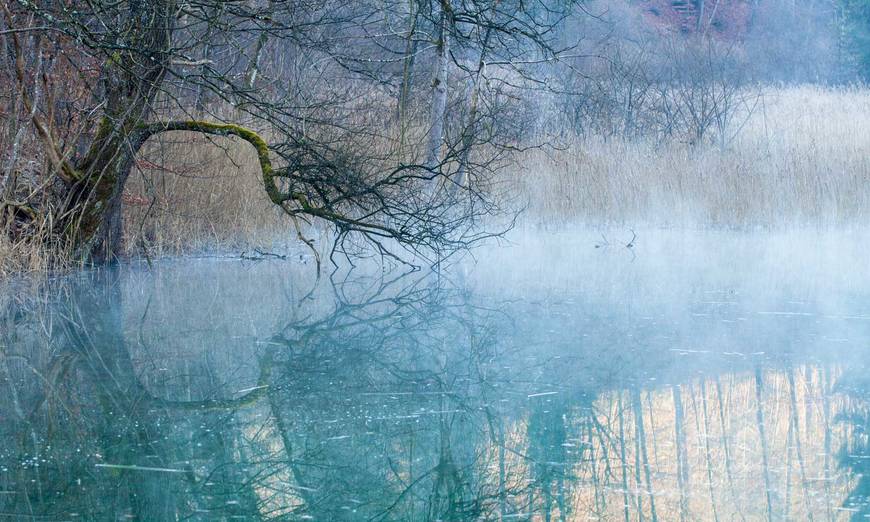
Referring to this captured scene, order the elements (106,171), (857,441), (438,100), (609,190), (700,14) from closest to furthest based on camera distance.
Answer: (857,441)
(106,171)
(438,100)
(609,190)
(700,14)

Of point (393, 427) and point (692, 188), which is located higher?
point (692, 188)

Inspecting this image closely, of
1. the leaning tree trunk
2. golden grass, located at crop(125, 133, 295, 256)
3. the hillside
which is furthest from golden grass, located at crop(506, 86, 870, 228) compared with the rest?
the hillside

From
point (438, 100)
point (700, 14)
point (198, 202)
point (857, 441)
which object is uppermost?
point (700, 14)

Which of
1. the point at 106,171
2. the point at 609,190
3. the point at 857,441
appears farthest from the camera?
the point at 609,190

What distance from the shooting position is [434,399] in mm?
Result: 4074

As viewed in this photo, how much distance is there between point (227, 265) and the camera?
813 centimetres

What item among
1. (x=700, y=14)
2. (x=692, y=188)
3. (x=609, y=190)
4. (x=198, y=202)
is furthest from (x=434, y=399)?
(x=700, y=14)

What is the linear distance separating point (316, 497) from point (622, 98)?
1472cm

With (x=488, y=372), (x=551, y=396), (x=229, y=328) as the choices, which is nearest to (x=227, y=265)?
(x=229, y=328)

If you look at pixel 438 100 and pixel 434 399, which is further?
pixel 438 100

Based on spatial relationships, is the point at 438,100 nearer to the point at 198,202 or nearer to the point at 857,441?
the point at 198,202

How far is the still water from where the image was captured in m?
2.98

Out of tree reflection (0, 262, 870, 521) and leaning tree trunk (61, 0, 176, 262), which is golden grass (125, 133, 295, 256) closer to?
leaning tree trunk (61, 0, 176, 262)

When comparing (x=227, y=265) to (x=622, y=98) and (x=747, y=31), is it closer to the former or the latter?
(x=622, y=98)
